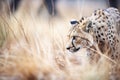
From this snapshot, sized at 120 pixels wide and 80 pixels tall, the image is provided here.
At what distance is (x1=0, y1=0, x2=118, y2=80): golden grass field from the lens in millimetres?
2182

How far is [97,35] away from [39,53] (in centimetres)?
48

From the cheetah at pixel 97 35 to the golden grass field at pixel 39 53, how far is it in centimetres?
6

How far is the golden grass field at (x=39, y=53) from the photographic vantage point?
2.18 meters

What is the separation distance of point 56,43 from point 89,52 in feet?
0.87

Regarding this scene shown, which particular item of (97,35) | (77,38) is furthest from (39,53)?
(97,35)

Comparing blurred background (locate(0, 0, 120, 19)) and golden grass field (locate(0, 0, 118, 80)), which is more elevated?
blurred background (locate(0, 0, 120, 19))

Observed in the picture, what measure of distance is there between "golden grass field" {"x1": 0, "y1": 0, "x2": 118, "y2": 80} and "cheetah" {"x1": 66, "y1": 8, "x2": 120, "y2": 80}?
0.19ft

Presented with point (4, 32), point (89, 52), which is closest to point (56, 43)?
point (89, 52)

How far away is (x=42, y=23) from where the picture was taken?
2250mm

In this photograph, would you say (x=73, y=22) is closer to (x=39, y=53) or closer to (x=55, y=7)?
(x=55, y=7)

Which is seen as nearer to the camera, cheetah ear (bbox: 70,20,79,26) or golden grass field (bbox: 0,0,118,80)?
golden grass field (bbox: 0,0,118,80)

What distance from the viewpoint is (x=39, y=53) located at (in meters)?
2.21

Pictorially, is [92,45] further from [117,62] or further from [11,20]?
[11,20]

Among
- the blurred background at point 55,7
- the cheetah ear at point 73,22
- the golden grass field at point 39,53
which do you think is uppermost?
the blurred background at point 55,7
